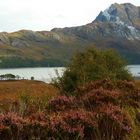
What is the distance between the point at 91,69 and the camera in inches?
1153

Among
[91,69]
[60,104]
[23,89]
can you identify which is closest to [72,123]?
[60,104]

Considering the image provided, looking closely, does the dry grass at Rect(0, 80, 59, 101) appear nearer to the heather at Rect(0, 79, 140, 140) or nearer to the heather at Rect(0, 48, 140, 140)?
the heather at Rect(0, 48, 140, 140)

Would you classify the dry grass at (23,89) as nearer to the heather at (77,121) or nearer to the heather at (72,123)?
the heather at (77,121)

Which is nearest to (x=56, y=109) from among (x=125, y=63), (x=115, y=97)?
(x=115, y=97)

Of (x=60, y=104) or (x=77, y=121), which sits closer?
(x=77, y=121)

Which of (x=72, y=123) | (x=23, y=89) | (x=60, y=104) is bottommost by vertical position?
(x=23, y=89)

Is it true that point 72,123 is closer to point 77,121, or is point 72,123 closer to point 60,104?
point 77,121

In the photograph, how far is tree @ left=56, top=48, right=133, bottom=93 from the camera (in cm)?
2669

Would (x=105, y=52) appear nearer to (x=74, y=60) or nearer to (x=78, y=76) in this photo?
(x=74, y=60)

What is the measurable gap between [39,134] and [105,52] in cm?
3161

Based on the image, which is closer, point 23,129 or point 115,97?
point 23,129

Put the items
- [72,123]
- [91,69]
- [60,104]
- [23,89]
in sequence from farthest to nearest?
[91,69] < [23,89] < [60,104] < [72,123]

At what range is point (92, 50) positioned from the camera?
1496 inches

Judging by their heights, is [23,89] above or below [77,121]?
below
